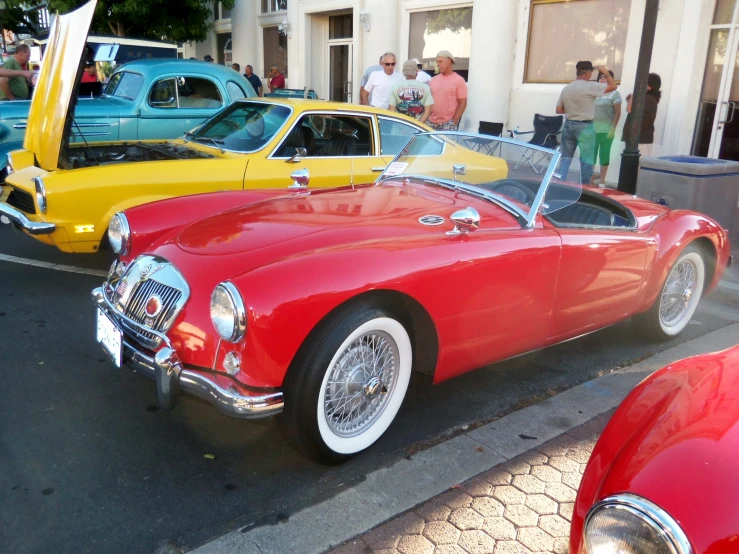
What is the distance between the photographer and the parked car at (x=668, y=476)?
137 centimetres

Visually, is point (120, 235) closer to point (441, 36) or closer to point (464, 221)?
point (464, 221)

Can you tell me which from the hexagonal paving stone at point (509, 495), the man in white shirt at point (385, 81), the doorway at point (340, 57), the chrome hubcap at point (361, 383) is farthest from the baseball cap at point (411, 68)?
the doorway at point (340, 57)

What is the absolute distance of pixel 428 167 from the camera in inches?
159

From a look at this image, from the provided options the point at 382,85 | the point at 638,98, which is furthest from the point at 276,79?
the point at 638,98

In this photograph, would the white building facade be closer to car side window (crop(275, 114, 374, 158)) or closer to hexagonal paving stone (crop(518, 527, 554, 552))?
car side window (crop(275, 114, 374, 158))

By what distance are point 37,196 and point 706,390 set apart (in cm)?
447

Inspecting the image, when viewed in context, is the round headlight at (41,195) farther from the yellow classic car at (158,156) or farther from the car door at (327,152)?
the car door at (327,152)

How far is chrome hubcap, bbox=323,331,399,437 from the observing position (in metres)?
2.73

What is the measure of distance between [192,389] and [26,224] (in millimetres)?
2897

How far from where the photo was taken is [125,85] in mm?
8000

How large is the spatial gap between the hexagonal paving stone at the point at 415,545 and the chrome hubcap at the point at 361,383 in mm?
568

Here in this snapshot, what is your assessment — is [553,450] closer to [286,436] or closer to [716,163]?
[286,436]

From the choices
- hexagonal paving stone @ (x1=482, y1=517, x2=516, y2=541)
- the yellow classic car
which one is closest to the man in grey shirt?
the yellow classic car

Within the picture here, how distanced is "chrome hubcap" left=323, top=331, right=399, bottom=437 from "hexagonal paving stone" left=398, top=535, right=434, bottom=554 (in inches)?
22.4
